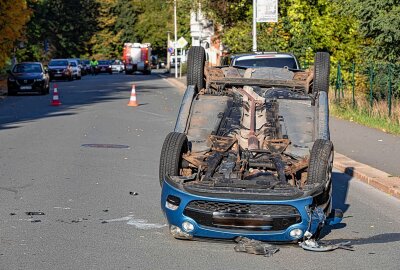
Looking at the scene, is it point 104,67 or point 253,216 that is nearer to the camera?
point 253,216

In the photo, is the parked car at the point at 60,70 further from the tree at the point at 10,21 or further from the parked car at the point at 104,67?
the parked car at the point at 104,67

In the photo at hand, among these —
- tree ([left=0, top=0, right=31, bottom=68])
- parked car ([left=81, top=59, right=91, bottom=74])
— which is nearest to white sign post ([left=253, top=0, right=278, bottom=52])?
tree ([left=0, top=0, right=31, bottom=68])

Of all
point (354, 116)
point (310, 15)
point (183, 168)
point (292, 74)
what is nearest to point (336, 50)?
point (310, 15)

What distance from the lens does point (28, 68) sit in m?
43.6

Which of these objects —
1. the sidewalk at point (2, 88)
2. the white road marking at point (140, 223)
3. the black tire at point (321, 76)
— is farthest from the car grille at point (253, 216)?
the sidewalk at point (2, 88)

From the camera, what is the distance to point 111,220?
10320mm

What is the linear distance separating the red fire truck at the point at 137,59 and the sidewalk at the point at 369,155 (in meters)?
70.1

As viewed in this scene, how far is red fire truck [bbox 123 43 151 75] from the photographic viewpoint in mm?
92125

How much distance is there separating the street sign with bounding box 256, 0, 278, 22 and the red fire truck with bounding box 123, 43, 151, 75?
61.7 m

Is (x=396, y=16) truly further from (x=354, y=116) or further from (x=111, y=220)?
(x=111, y=220)

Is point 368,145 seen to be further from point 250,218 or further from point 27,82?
point 27,82

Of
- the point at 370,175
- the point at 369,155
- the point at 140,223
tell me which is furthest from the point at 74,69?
the point at 140,223

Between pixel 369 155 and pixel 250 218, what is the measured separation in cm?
854

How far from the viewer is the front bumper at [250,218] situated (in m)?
8.60
